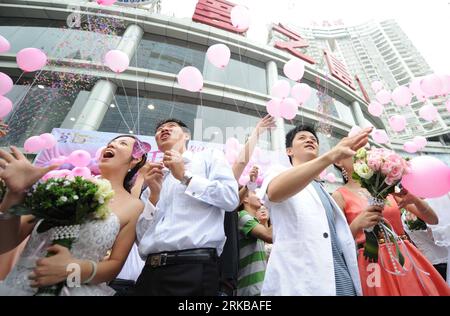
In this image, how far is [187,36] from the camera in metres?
10.5

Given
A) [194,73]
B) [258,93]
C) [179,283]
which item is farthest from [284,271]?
[258,93]

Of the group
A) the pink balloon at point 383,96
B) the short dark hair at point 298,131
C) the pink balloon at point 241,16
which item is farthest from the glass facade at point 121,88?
the short dark hair at point 298,131

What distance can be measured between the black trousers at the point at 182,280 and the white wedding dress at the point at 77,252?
0.27 m

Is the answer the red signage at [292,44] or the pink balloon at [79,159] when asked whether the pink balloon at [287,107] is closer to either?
the pink balloon at [79,159]

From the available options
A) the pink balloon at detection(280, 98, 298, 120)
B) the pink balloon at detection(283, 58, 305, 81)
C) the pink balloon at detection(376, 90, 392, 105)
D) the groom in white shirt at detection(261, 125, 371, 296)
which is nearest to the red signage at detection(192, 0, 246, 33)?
the pink balloon at detection(283, 58, 305, 81)

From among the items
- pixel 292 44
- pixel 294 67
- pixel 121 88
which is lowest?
pixel 294 67

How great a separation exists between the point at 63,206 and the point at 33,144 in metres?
4.50

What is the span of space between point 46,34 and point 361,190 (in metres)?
12.9

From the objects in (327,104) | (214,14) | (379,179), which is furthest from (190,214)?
(327,104)

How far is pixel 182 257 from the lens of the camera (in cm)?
135

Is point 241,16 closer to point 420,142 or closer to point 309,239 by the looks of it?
point 420,142

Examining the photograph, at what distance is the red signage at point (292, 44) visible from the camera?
40.6 ft
